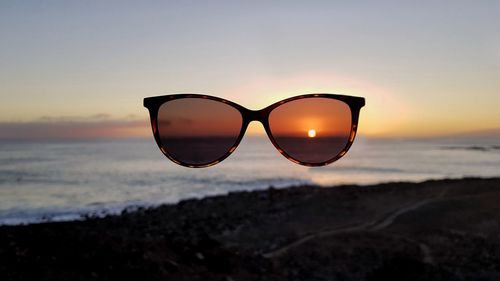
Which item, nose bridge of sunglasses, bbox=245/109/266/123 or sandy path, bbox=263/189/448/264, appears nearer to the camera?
nose bridge of sunglasses, bbox=245/109/266/123

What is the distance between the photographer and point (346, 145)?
8.03 feet

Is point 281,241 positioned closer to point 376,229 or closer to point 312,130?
point 376,229

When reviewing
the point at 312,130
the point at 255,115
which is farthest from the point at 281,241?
the point at 255,115

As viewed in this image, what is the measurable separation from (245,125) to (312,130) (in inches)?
19.0

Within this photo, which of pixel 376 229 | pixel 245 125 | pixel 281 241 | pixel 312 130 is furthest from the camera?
pixel 376 229

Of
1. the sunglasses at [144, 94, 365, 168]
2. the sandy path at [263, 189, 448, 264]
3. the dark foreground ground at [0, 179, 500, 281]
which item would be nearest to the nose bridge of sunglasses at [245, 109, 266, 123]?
the sunglasses at [144, 94, 365, 168]

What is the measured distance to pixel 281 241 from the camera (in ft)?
32.0

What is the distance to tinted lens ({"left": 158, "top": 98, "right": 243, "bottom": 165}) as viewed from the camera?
2.31 m

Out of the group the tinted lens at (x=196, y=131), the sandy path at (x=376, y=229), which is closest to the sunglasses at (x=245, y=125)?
the tinted lens at (x=196, y=131)

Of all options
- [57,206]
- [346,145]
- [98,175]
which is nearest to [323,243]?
[346,145]

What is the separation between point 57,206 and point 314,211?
27.0 feet

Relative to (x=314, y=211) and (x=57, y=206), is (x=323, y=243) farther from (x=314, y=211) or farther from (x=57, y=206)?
(x=57, y=206)

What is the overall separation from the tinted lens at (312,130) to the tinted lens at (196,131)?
0.23 metres

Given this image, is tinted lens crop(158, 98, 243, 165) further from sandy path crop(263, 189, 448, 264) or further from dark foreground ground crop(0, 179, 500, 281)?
sandy path crop(263, 189, 448, 264)
